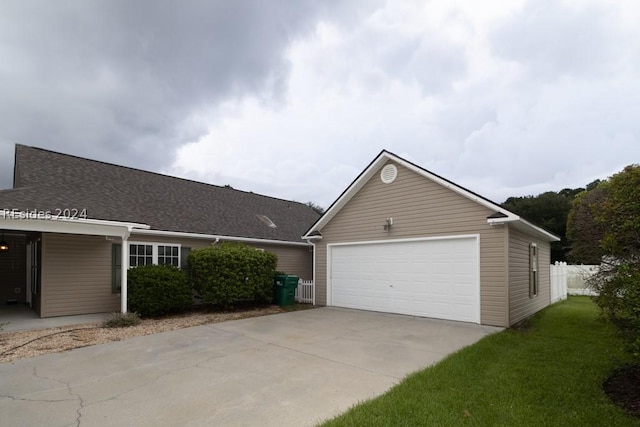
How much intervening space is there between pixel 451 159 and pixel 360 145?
568 centimetres

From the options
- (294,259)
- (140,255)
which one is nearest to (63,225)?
(140,255)

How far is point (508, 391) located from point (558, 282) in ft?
47.6

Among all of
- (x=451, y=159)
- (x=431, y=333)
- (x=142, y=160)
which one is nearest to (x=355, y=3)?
(x=431, y=333)

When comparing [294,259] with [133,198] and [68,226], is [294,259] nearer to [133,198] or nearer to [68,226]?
[133,198]

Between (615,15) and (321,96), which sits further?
(321,96)

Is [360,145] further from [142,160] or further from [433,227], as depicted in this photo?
[142,160]

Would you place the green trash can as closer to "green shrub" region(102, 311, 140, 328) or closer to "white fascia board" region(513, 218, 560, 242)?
"green shrub" region(102, 311, 140, 328)

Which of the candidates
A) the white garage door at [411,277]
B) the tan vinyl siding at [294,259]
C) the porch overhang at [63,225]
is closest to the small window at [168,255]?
the porch overhang at [63,225]

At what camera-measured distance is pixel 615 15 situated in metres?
8.83

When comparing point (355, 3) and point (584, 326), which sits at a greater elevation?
point (355, 3)

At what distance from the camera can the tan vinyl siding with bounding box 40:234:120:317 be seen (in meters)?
9.88

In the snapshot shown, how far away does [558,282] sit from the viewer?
16.1 m

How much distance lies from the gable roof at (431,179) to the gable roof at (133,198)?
11.4ft

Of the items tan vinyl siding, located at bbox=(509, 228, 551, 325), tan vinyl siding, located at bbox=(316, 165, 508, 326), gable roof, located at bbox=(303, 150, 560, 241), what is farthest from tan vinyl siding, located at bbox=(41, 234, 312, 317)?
tan vinyl siding, located at bbox=(509, 228, 551, 325)
